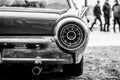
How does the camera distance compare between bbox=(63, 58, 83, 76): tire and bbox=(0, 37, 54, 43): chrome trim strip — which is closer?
bbox=(0, 37, 54, 43): chrome trim strip

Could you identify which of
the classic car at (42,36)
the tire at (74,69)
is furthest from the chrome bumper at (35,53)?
the tire at (74,69)

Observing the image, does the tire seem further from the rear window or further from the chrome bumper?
the rear window

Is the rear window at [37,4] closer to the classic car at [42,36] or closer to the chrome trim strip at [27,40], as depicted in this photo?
the classic car at [42,36]

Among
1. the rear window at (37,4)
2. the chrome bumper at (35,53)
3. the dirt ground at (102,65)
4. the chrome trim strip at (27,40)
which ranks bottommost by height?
the dirt ground at (102,65)

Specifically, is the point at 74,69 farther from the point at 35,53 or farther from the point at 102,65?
the point at 102,65

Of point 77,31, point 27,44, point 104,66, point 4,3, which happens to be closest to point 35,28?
point 27,44

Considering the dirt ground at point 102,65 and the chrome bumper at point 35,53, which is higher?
the chrome bumper at point 35,53

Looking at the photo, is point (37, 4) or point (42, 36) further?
point (37, 4)

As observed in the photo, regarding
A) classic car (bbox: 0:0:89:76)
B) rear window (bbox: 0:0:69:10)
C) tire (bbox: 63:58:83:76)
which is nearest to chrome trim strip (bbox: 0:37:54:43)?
classic car (bbox: 0:0:89:76)

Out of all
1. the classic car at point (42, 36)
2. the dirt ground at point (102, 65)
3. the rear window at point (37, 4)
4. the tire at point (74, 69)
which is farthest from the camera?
the dirt ground at point (102, 65)

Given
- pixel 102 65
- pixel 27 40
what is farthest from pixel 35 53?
pixel 102 65

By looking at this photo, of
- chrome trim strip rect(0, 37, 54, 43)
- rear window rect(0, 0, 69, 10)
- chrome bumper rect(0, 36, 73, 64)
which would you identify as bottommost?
chrome bumper rect(0, 36, 73, 64)

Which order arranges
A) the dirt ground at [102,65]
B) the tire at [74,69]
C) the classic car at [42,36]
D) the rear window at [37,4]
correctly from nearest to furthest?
1. the classic car at [42,36]
2. the rear window at [37,4]
3. the tire at [74,69]
4. the dirt ground at [102,65]

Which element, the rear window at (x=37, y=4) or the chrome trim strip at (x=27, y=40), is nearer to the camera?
the chrome trim strip at (x=27, y=40)
